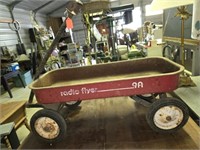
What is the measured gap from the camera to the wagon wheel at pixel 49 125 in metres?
1.15

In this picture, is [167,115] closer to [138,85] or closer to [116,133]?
[138,85]

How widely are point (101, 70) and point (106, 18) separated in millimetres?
2405

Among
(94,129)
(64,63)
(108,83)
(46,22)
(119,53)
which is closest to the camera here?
(108,83)

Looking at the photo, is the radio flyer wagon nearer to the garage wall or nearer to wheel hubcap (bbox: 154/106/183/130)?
wheel hubcap (bbox: 154/106/183/130)

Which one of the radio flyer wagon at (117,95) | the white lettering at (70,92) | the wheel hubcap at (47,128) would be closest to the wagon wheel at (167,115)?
the radio flyer wagon at (117,95)

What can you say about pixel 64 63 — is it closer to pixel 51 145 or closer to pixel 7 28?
pixel 7 28

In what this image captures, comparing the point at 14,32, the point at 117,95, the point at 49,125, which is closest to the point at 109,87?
the point at 117,95

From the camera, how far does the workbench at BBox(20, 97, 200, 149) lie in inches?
43.3

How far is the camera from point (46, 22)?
8.33 metres

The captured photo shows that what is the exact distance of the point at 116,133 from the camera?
1236 mm

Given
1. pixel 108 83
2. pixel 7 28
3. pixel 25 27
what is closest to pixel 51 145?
pixel 108 83

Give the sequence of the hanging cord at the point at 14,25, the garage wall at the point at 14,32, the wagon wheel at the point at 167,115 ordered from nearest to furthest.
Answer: the wagon wheel at the point at 167,115, the garage wall at the point at 14,32, the hanging cord at the point at 14,25

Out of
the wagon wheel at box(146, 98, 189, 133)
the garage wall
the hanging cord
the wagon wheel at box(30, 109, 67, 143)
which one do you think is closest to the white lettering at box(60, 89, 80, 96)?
the wagon wheel at box(30, 109, 67, 143)

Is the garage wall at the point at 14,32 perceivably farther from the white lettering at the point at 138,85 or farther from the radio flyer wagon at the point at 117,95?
the white lettering at the point at 138,85
